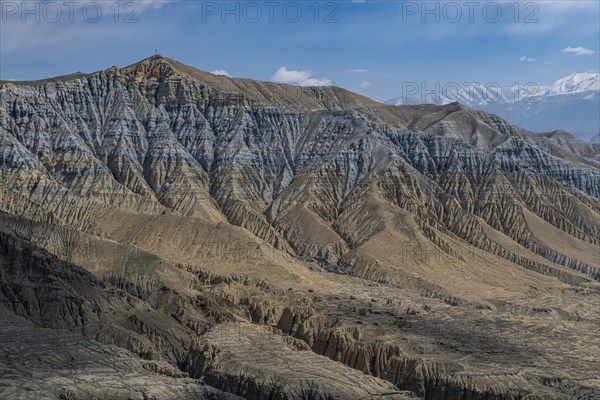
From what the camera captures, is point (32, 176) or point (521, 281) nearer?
point (521, 281)

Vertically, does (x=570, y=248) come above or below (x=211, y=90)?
below

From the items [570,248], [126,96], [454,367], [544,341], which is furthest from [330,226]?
[454,367]

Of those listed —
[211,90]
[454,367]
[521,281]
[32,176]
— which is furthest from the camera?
[211,90]

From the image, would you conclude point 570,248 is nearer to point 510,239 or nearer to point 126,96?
point 510,239

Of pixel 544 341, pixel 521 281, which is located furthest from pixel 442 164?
pixel 544 341

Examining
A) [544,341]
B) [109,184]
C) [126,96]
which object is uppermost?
[126,96]

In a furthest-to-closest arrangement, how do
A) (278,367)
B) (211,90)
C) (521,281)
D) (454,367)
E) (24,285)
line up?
(211,90) → (521,281) → (24,285) → (454,367) → (278,367)
